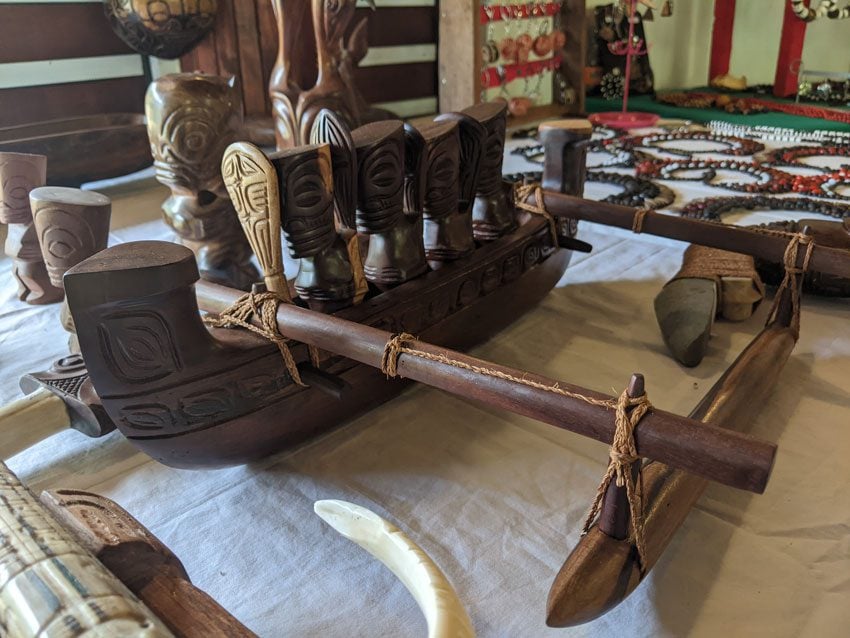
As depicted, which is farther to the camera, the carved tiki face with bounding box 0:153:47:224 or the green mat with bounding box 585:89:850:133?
the green mat with bounding box 585:89:850:133

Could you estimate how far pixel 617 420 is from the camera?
643 millimetres

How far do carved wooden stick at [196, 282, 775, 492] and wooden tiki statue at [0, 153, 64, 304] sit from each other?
0.78 metres

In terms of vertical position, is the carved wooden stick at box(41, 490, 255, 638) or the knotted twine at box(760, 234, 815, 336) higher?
the knotted twine at box(760, 234, 815, 336)

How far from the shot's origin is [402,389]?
119 centimetres

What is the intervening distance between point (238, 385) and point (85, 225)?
0.50 metres

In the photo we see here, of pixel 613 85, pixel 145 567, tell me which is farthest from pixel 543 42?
pixel 145 567

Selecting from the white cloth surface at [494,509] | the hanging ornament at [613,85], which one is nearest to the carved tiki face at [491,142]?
the white cloth surface at [494,509]

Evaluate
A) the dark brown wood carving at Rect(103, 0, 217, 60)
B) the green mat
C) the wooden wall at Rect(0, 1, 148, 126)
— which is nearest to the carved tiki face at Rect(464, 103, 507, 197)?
the dark brown wood carving at Rect(103, 0, 217, 60)

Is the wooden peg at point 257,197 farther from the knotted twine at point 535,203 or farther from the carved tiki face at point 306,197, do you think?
the knotted twine at point 535,203

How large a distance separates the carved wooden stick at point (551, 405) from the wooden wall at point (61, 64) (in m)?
2.14

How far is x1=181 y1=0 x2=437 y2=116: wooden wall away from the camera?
2.72 meters

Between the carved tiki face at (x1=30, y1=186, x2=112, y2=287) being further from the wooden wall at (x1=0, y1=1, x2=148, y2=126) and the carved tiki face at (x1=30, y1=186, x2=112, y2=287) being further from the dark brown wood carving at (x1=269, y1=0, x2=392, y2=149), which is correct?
the wooden wall at (x1=0, y1=1, x2=148, y2=126)

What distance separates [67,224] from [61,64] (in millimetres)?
1738

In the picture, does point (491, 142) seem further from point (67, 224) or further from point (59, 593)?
point (59, 593)
